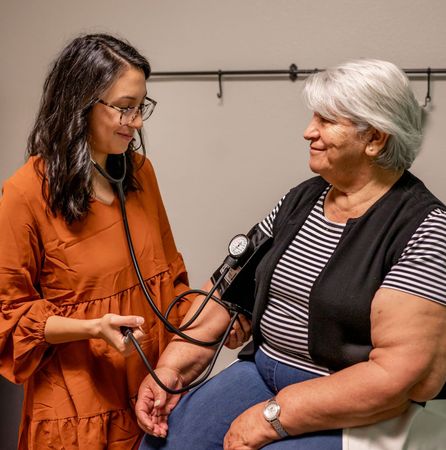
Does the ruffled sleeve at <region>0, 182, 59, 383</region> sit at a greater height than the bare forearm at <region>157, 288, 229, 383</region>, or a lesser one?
greater

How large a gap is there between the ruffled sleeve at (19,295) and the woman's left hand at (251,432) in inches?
17.6

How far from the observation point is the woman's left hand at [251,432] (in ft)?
4.44

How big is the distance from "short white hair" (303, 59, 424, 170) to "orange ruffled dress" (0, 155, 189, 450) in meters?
0.56

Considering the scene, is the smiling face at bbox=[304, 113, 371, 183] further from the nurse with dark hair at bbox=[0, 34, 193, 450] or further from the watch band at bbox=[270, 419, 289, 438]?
the watch band at bbox=[270, 419, 289, 438]

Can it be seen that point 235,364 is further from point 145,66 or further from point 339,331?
point 145,66

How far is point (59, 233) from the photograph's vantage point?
4.88ft

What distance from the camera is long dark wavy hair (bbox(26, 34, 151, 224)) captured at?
1477mm

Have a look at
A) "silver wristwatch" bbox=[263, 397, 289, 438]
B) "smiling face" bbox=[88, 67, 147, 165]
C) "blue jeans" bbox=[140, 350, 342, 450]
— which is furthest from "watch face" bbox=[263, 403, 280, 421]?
"smiling face" bbox=[88, 67, 147, 165]

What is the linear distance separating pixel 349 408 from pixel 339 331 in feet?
0.50

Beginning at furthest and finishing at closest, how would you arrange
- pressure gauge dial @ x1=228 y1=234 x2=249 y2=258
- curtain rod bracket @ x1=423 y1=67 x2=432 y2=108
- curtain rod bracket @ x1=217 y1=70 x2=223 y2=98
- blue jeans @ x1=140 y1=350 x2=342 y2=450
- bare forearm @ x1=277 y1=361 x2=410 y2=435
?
1. curtain rod bracket @ x1=217 y1=70 x2=223 y2=98
2. curtain rod bracket @ x1=423 y1=67 x2=432 y2=108
3. pressure gauge dial @ x1=228 y1=234 x2=249 y2=258
4. blue jeans @ x1=140 y1=350 x2=342 y2=450
5. bare forearm @ x1=277 y1=361 x2=410 y2=435

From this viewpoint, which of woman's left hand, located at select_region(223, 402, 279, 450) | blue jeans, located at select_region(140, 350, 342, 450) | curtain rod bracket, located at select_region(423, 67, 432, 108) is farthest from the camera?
curtain rod bracket, located at select_region(423, 67, 432, 108)

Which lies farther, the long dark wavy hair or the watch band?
the long dark wavy hair

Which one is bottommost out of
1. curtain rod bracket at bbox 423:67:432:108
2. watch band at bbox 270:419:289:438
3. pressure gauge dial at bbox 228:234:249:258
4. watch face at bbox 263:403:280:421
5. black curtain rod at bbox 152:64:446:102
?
watch band at bbox 270:419:289:438

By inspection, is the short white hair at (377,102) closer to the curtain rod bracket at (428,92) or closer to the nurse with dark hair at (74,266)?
the nurse with dark hair at (74,266)
